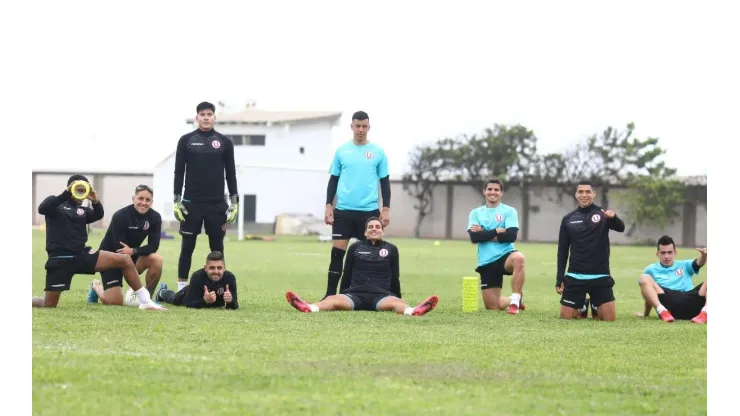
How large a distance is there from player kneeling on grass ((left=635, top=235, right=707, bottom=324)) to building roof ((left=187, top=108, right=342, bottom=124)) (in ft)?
163

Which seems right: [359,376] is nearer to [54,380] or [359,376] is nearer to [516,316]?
[54,380]

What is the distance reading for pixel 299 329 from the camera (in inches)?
387

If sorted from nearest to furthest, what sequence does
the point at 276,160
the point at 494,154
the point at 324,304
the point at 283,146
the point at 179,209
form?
1. the point at 324,304
2. the point at 179,209
3. the point at 494,154
4. the point at 276,160
5. the point at 283,146

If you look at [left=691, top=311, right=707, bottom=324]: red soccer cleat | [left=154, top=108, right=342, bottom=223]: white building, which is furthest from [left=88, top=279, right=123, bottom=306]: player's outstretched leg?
[left=154, top=108, right=342, bottom=223]: white building

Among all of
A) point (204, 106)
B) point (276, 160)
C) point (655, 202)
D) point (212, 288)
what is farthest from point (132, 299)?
point (276, 160)

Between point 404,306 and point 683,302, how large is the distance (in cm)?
293

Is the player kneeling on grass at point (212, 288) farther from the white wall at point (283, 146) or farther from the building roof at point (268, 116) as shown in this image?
the white wall at point (283, 146)

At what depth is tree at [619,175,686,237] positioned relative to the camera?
166ft

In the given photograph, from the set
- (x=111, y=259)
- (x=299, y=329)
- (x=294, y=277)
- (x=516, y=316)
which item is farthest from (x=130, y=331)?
(x=294, y=277)

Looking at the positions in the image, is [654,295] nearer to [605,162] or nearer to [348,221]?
[348,221]

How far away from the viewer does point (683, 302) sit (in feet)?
39.9

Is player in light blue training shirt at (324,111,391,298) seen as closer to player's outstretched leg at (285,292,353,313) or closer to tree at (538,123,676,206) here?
player's outstretched leg at (285,292,353,313)

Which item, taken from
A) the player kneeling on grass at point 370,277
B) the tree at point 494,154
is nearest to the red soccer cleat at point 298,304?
the player kneeling on grass at point 370,277

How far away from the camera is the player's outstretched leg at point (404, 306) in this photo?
37.7 ft
